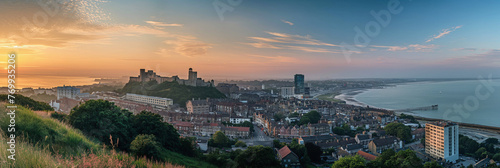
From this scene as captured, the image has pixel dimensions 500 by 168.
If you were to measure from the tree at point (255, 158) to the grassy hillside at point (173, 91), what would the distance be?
58.5 ft

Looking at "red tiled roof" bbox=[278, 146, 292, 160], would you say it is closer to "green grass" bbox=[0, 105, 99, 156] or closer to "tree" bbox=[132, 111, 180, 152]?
"tree" bbox=[132, 111, 180, 152]

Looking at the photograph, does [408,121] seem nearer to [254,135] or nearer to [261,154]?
[254,135]

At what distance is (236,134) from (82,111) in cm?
953

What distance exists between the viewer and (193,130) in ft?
48.0

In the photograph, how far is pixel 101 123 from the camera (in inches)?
192

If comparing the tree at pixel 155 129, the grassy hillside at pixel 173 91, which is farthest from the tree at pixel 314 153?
the grassy hillside at pixel 173 91

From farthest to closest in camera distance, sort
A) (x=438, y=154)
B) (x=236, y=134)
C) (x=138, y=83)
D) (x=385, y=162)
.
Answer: (x=138, y=83), (x=236, y=134), (x=438, y=154), (x=385, y=162)

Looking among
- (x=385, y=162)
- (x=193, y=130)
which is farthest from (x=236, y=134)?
(x=385, y=162)

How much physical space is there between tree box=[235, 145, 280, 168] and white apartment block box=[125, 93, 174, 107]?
16.8 meters

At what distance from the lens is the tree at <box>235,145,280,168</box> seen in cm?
723

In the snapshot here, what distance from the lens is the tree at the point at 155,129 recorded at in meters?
6.34

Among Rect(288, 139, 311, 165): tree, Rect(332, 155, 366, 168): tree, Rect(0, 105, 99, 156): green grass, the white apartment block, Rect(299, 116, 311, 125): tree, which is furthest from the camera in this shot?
the white apartment block

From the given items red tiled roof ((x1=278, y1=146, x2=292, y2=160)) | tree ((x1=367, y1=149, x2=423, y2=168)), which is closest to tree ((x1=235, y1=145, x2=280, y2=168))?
red tiled roof ((x1=278, y1=146, x2=292, y2=160))

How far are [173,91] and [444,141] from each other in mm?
21996
